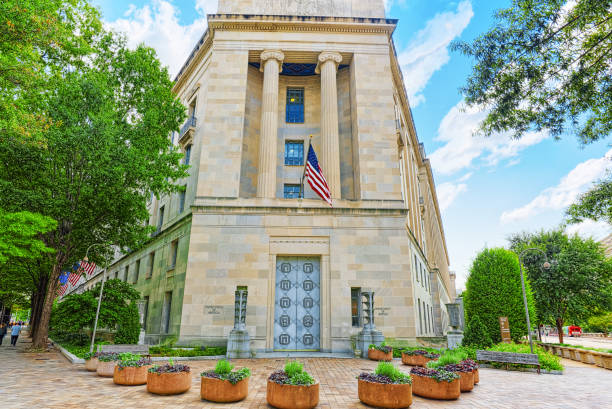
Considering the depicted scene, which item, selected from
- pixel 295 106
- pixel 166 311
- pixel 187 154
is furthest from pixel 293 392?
pixel 187 154

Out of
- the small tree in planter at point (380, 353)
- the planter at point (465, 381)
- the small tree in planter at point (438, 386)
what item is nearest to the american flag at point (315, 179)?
the small tree in planter at point (380, 353)

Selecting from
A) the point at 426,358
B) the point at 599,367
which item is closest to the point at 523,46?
the point at 426,358

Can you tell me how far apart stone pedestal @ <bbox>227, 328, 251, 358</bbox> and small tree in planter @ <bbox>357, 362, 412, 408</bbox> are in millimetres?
10054

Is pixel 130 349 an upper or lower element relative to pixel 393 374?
lower

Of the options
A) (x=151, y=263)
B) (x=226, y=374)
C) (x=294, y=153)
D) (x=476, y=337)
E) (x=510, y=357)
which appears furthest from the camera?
(x=151, y=263)

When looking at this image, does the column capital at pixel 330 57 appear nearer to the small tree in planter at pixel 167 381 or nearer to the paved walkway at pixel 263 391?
the paved walkway at pixel 263 391

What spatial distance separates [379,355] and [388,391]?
892 cm

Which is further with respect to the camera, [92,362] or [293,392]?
[92,362]

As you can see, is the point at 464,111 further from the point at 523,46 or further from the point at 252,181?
the point at 252,181

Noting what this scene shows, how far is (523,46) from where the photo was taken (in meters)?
10.2

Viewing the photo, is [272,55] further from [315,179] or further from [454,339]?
[454,339]

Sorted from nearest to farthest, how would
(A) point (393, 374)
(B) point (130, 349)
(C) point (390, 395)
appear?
(C) point (390, 395) < (A) point (393, 374) < (B) point (130, 349)

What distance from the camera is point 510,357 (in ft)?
47.8

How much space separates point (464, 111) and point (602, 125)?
5425 mm
